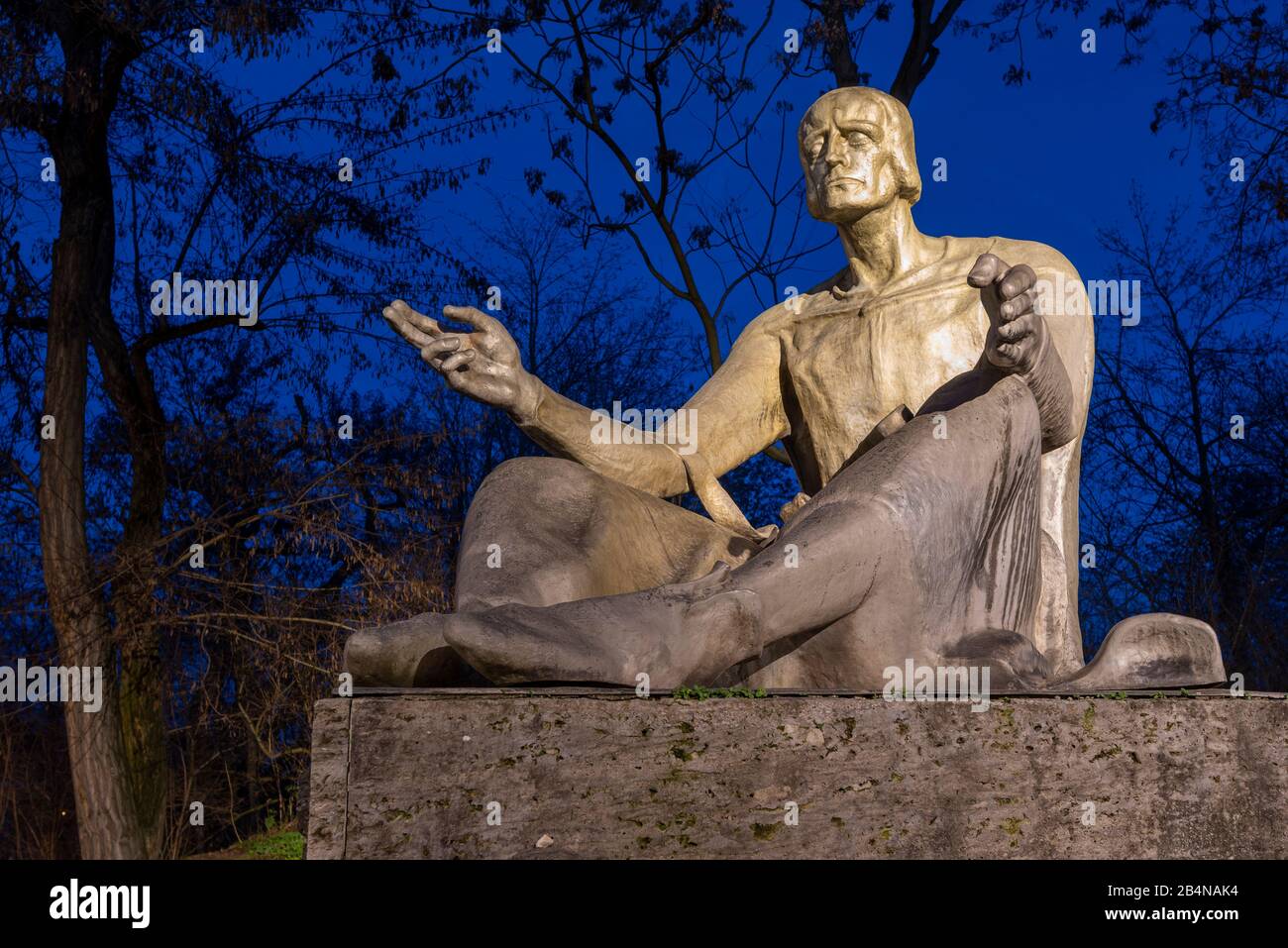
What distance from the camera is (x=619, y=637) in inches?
94.4

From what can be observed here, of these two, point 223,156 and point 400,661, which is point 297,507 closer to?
point 223,156

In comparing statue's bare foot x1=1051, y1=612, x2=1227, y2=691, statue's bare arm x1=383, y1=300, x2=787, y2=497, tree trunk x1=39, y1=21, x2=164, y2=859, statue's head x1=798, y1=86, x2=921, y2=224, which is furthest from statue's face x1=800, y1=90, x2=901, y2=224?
tree trunk x1=39, y1=21, x2=164, y2=859

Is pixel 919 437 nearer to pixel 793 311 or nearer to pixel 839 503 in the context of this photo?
pixel 839 503

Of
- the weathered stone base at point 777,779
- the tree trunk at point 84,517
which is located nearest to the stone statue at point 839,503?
the weathered stone base at point 777,779

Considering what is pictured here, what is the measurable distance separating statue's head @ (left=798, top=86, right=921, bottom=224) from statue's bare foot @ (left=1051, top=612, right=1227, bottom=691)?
52.7 inches

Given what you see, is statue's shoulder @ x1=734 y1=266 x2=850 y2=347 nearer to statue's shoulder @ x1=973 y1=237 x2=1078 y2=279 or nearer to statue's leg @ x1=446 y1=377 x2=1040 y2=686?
statue's shoulder @ x1=973 y1=237 x2=1078 y2=279

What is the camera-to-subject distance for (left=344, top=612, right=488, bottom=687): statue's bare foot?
2.42m

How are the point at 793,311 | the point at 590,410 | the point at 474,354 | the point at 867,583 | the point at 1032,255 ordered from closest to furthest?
the point at 867,583, the point at 474,354, the point at 590,410, the point at 1032,255, the point at 793,311

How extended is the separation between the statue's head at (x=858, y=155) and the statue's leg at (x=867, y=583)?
788 millimetres

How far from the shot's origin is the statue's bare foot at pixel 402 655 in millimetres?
2416

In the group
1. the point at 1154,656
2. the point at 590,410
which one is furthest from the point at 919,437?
the point at 590,410

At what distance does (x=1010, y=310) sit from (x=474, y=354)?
114 cm

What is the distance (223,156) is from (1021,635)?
828 centimetres

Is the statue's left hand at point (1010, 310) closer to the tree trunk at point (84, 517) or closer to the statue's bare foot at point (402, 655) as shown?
the statue's bare foot at point (402, 655)
